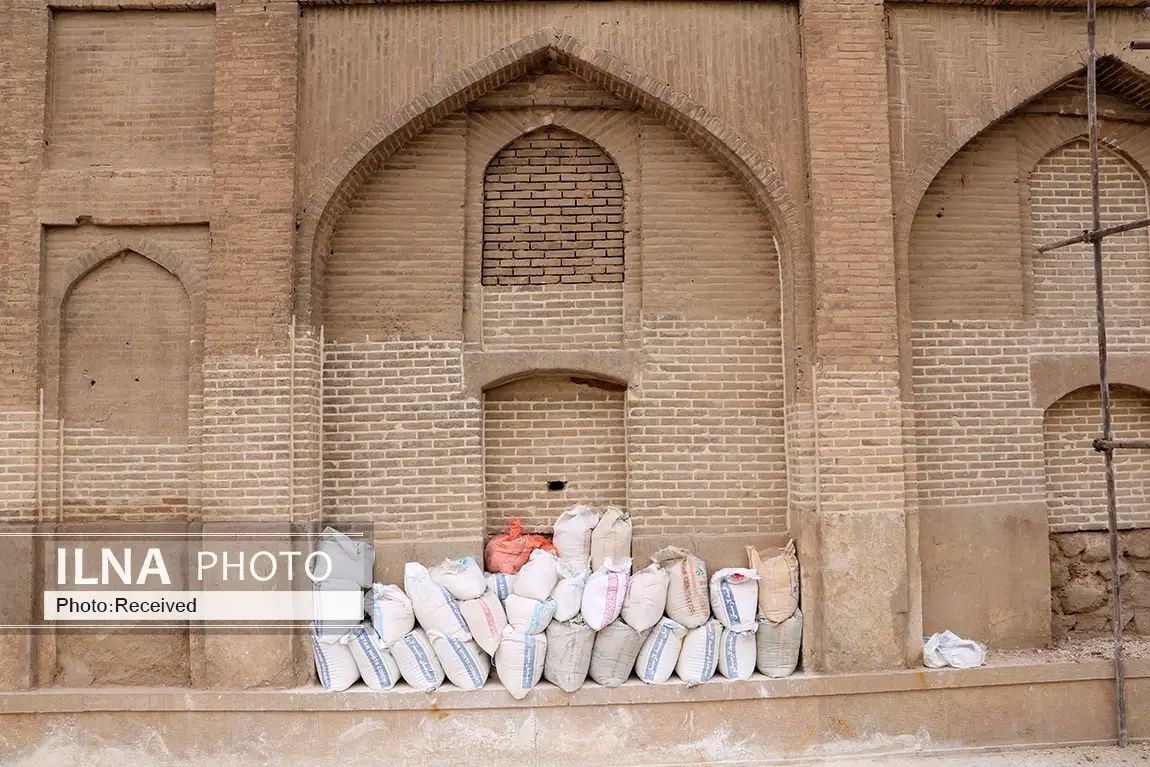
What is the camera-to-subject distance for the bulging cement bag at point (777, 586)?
4.66m

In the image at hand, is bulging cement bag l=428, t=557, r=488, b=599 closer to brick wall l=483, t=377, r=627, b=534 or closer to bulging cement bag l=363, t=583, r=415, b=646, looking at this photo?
bulging cement bag l=363, t=583, r=415, b=646

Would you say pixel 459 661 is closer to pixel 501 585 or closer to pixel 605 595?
pixel 501 585

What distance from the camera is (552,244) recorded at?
5.03 meters

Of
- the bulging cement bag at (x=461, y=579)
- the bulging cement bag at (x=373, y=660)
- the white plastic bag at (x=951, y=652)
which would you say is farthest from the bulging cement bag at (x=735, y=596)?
the bulging cement bag at (x=373, y=660)

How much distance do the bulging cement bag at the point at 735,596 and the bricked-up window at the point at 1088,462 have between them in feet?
7.57

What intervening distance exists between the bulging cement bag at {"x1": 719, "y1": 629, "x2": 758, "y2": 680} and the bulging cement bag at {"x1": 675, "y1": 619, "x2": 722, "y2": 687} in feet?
0.13

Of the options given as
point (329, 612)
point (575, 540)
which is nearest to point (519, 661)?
point (575, 540)

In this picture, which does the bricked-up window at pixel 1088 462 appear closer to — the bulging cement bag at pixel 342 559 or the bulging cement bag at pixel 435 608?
the bulging cement bag at pixel 435 608

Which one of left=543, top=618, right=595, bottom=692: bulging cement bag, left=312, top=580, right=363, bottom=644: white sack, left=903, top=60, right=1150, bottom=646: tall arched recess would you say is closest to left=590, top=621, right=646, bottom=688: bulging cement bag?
left=543, top=618, right=595, bottom=692: bulging cement bag

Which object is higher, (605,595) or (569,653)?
(605,595)

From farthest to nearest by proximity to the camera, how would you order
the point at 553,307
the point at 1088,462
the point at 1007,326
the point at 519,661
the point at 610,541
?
the point at 1088,462 → the point at 1007,326 → the point at 553,307 → the point at 610,541 → the point at 519,661

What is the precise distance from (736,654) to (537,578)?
1348mm

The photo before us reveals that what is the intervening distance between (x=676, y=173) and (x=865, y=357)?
1.75m

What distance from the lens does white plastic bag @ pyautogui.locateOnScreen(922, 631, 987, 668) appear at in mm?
4676
